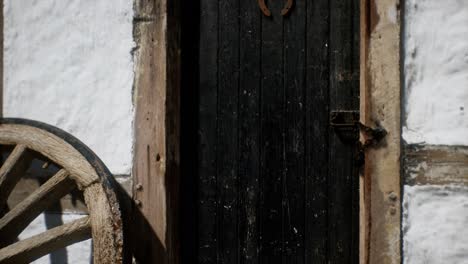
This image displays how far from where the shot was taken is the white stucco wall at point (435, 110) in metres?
2.98

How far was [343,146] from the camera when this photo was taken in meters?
3.33

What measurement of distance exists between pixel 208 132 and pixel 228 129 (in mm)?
102

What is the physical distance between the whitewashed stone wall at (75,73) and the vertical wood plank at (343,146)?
3.08 ft

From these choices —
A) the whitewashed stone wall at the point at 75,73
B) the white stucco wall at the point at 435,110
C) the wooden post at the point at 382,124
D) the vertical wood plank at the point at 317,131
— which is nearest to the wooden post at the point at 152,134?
the whitewashed stone wall at the point at 75,73

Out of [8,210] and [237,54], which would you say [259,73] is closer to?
[237,54]

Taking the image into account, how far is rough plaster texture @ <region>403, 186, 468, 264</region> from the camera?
9.74 feet

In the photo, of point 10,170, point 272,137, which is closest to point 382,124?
point 272,137

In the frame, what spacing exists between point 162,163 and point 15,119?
0.72 meters

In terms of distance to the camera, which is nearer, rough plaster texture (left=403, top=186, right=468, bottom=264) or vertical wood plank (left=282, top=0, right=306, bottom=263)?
rough plaster texture (left=403, top=186, right=468, bottom=264)

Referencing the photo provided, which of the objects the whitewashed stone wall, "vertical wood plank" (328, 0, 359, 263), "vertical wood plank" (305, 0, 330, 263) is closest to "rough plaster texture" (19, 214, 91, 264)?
the whitewashed stone wall

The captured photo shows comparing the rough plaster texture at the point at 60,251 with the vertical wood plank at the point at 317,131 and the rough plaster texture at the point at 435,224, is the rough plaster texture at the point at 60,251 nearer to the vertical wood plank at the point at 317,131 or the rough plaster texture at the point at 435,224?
the vertical wood plank at the point at 317,131

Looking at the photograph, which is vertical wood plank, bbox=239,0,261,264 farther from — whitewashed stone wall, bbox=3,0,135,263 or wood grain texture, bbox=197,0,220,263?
whitewashed stone wall, bbox=3,0,135,263

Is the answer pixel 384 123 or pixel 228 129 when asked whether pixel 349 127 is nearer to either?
pixel 384 123

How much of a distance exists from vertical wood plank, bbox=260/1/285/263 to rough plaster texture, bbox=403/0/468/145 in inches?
24.5
